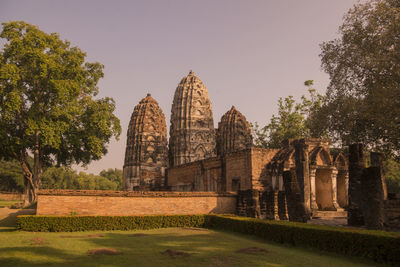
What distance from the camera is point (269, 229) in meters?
13.2

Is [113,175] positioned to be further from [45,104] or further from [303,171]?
[303,171]

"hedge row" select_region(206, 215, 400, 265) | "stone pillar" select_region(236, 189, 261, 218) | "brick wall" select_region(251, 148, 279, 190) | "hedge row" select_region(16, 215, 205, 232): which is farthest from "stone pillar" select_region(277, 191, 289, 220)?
"brick wall" select_region(251, 148, 279, 190)

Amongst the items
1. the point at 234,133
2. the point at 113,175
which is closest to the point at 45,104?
the point at 234,133

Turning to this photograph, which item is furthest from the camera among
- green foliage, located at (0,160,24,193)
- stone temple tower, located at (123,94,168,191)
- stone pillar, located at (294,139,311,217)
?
green foliage, located at (0,160,24,193)

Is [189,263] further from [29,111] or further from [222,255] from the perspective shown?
[29,111]

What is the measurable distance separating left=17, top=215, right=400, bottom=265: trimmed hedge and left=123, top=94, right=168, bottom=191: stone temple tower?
926 inches

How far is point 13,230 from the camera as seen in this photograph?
1506 centimetres

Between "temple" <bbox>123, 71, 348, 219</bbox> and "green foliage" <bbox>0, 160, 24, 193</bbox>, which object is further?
"green foliage" <bbox>0, 160, 24, 193</bbox>

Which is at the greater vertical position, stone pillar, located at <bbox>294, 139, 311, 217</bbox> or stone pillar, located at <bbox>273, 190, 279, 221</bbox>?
stone pillar, located at <bbox>294, 139, 311, 217</bbox>

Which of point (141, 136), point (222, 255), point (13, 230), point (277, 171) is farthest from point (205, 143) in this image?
point (222, 255)

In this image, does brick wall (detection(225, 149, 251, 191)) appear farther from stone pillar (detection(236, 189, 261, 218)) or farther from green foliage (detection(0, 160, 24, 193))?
green foliage (detection(0, 160, 24, 193))

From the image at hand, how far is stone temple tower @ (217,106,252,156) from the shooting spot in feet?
156

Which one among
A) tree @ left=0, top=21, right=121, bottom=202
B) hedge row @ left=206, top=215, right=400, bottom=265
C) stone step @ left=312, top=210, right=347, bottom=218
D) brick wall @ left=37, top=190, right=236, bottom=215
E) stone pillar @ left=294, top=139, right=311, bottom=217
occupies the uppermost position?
tree @ left=0, top=21, right=121, bottom=202

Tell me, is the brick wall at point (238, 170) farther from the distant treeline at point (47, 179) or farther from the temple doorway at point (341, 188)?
the distant treeline at point (47, 179)
